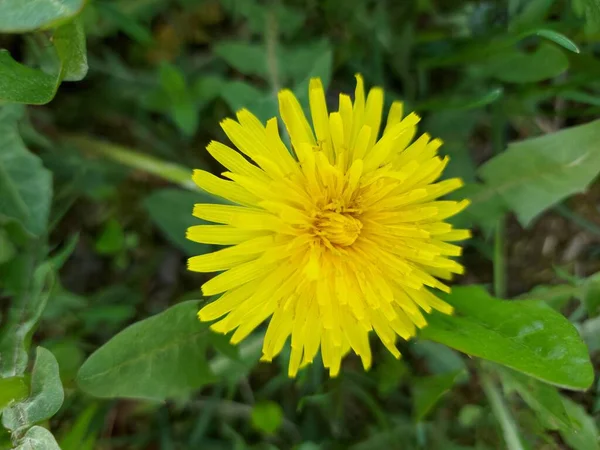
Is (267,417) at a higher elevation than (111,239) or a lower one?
lower

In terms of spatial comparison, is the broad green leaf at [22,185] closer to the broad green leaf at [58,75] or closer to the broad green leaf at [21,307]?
the broad green leaf at [21,307]

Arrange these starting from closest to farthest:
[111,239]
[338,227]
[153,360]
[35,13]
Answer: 1. [35,13]
2. [338,227]
3. [153,360]
4. [111,239]

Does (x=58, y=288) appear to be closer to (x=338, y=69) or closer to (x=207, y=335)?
(x=207, y=335)

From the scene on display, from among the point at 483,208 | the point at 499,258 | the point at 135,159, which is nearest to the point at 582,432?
the point at 499,258

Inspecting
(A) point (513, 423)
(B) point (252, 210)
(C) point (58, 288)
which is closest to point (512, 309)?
(A) point (513, 423)

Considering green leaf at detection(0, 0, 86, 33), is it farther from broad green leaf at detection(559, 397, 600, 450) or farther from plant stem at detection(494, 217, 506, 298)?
broad green leaf at detection(559, 397, 600, 450)

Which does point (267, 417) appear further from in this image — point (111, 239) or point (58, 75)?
point (58, 75)

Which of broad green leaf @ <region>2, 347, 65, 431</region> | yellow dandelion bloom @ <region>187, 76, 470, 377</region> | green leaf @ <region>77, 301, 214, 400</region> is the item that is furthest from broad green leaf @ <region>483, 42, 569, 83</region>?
broad green leaf @ <region>2, 347, 65, 431</region>
